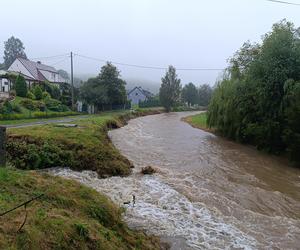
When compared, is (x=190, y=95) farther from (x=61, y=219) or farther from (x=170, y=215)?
(x=61, y=219)

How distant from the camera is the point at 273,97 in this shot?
885 inches

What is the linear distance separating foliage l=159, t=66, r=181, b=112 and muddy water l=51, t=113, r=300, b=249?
2394 inches

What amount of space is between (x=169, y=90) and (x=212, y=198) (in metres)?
70.0

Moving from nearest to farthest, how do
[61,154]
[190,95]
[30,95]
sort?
[61,154] < [30,95] < [190,95]

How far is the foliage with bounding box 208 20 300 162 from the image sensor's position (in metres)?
19.8

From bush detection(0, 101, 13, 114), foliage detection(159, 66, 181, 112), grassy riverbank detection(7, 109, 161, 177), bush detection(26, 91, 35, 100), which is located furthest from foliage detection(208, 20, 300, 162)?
foliage detection(159, 66, 181, 112)

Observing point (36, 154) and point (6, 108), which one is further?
point (6, 108)

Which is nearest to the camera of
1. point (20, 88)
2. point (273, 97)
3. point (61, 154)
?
point (61, 154)

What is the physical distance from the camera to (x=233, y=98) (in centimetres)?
2756

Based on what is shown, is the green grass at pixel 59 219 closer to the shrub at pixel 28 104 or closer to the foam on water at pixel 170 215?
the foam on water at pixel 170 215

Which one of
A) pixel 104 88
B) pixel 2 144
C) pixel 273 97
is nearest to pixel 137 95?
pixel 104 88

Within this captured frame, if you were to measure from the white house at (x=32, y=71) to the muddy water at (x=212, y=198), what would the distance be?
138 feet

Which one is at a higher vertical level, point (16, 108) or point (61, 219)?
point (16, 108)

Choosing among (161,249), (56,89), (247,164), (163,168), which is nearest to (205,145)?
(247,164)
